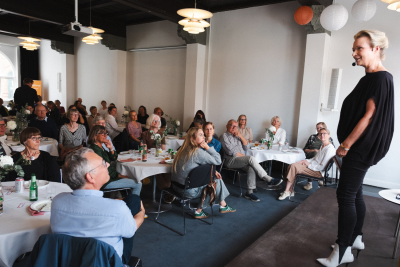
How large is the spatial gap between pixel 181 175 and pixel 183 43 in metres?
6.15

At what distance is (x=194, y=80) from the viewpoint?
26.4 ft

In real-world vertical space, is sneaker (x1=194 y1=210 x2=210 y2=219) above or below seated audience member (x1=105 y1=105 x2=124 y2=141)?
below

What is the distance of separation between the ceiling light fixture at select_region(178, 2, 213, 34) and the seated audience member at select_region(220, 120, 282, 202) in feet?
5.94

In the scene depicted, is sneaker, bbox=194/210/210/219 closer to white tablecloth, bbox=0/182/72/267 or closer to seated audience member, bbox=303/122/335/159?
white tablecloth, bbox=0/182/72/267

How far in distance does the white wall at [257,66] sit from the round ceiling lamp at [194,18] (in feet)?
8.67

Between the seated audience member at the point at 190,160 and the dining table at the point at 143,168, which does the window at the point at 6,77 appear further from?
the seated audience member at the point at 190,160

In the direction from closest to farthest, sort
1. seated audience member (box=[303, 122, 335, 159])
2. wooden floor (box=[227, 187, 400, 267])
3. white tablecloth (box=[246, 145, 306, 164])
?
1. wooden floor (box=[227, 187, 400, 267])
2. white tablecloth (box=[246, 145, 306, 164])
3. seated audience member (box=[303, 122, 335, 159])

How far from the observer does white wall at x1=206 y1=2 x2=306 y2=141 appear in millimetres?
6770

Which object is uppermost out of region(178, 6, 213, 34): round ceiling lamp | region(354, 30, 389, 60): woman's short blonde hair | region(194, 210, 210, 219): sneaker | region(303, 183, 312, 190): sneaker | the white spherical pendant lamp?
the white spherical pendant lamp

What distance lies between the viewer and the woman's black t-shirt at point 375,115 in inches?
75.3

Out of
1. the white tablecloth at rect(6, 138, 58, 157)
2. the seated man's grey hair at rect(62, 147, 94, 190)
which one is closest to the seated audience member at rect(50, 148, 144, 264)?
the seated man's grey hair at rect(62, 147, 94, 190)

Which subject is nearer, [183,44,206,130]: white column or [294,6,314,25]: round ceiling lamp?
[294,6,314,25]: round ceiling lamp

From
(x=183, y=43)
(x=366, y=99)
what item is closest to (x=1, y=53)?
(x=183, y=43)

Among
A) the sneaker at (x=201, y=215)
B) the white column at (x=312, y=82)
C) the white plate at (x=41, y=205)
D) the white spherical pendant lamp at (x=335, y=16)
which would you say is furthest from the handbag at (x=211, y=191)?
the white spherical pendant lamp at (x=335, y=16)
